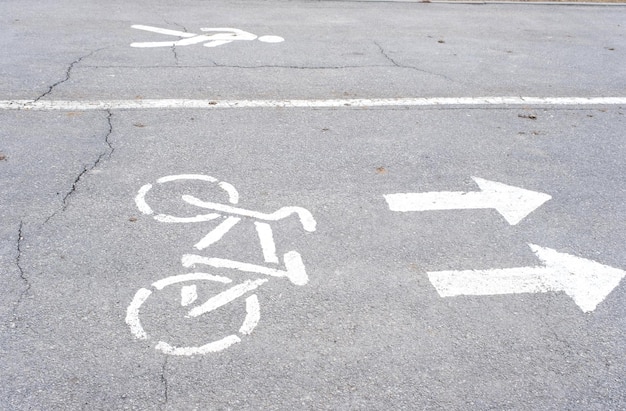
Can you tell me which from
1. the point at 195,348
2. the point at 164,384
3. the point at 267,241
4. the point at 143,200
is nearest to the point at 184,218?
the point at 143,200

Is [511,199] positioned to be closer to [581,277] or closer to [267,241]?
[581,277]

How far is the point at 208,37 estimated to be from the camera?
971 cm

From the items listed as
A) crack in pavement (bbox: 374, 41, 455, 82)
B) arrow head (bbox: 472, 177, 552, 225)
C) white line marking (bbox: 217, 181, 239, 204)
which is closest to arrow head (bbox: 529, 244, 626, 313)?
arrow head (bbox: 472, 177, 552, 225)

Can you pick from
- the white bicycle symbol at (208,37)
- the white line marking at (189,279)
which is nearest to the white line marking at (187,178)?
the white line marking at (189,279)

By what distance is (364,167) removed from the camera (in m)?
5.84

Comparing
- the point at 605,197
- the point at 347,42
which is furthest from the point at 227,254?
the point at 347,42

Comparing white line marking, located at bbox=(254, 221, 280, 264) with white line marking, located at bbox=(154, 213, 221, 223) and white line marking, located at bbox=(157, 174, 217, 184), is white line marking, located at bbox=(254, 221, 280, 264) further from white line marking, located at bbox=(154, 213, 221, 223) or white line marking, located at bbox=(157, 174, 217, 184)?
white line marking, located at bbox=(157, 174, 217, 184)

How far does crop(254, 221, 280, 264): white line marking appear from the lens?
4.39 metres

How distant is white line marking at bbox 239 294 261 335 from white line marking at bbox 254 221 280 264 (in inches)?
17.2

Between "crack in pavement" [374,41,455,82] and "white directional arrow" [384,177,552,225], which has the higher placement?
"crack in pavement" [374,41,455,82]

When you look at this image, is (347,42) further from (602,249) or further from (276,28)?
(602,249)

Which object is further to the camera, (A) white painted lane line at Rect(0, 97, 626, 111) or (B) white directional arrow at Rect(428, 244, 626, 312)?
(A) white painted lane line at Rect(0, 97, 626, 111)

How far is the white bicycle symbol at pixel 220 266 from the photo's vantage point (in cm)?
372

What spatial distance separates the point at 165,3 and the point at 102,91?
5.14 metres
